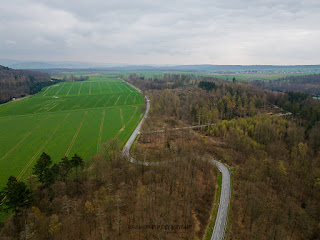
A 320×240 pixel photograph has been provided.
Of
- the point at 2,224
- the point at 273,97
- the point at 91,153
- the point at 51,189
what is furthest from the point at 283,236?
the point at 273,97

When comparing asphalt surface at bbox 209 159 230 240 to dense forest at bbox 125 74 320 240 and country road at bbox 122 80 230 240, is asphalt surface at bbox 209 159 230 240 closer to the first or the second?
country road at bbox 122 80 230 240

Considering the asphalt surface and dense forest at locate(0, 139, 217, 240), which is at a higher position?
dense forest at locate(0, 139, 217, 240)

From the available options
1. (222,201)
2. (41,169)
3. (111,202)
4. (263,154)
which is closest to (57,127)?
(41,169)

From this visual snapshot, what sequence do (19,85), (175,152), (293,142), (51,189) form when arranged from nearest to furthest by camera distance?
(51,189), (175,152), (293,142), (19,85)

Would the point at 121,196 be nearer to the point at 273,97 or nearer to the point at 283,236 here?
the point at 283,236

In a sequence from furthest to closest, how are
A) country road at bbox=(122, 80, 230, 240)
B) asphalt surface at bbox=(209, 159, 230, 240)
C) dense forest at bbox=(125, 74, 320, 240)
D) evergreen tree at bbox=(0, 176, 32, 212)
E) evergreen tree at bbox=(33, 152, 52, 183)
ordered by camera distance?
evergreen tree at bbox=(33, 152, 52, 183)
dense forest at bbox=(125, 74, 320, 240)
country road at bbox=(122, 80, 230, 240)
asphalt surface at bbox=(209, 159, 230, 240)
evergreen tree at bbox=(0, 176, 32, 212)

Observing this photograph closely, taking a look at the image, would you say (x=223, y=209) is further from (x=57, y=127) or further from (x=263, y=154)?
(x=57, y=127)

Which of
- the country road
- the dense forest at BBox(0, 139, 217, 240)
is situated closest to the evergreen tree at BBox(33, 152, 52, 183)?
the dense forest at BBox(0, 139, 217, 240)

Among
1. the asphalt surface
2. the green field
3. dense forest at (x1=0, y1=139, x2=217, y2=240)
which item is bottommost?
the asphalt surface

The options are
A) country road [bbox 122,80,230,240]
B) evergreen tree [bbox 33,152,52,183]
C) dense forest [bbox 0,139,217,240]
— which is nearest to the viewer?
dense forest [bbox 0,139,217,240]
